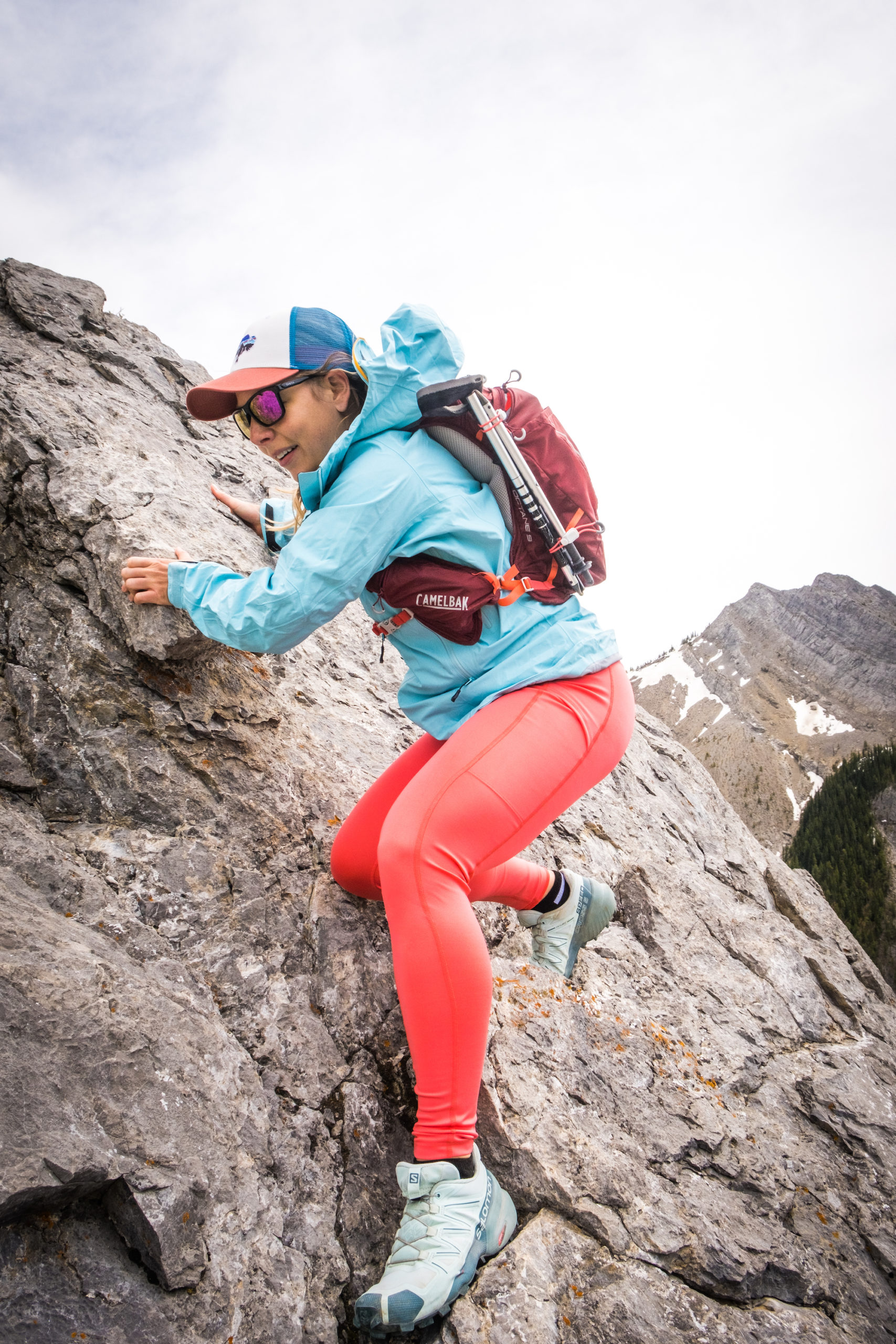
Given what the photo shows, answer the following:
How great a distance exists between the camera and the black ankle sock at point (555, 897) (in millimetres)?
4336

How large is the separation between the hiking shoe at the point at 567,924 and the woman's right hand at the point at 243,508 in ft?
12.2

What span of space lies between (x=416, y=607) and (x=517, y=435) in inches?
43.7

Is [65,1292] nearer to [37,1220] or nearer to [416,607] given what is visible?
[37,1220]

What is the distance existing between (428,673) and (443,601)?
492mm

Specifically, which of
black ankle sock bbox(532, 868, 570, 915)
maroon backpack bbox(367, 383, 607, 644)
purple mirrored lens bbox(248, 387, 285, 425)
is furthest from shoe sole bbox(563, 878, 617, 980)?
purple mirrored lens bbox(248, 387, 285, 425)

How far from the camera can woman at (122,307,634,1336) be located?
10.1ft

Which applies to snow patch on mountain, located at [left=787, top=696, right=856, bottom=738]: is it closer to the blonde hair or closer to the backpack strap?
the backpack strap

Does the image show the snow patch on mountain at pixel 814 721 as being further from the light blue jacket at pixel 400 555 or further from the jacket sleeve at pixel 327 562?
the jacket sleeve at pixel 327 562

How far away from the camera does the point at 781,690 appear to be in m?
86.1

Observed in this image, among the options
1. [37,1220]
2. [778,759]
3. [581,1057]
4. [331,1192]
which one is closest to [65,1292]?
[37,1220]

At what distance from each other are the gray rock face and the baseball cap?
136cm

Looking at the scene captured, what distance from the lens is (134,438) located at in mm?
5574

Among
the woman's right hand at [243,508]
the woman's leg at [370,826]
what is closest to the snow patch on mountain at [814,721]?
the woman's right hand at [243,508]

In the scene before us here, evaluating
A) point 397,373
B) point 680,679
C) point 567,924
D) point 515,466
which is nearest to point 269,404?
point 397,373
